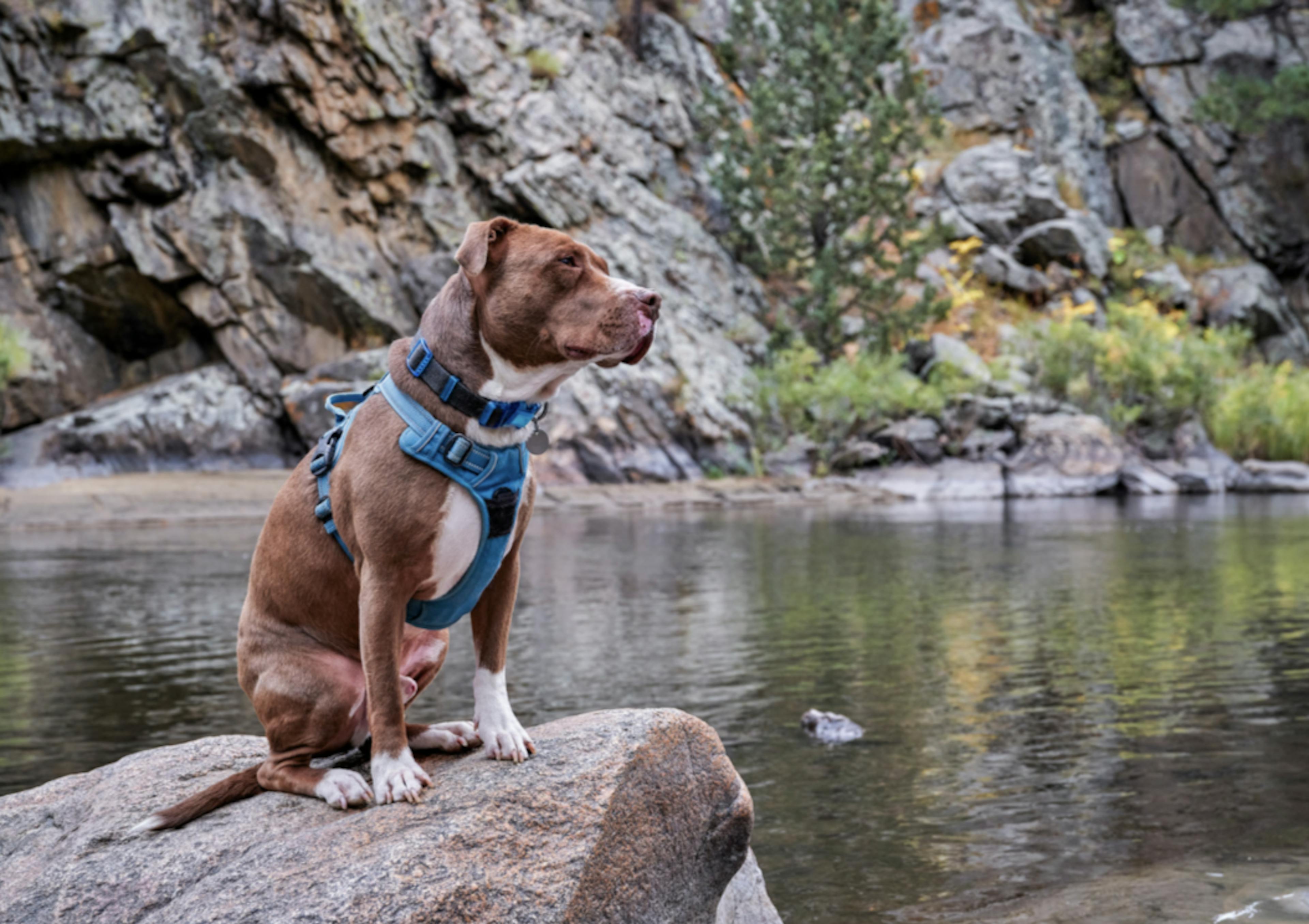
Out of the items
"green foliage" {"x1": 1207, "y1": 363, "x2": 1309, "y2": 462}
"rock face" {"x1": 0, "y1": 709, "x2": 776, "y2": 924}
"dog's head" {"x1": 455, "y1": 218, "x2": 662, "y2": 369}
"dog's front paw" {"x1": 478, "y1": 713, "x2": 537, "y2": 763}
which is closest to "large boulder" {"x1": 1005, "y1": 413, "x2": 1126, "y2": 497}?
"green foliage" {"x1": 1207, "y1": 363, "x2": 1309, "y2": 462}

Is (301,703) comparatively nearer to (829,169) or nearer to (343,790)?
(343,790)

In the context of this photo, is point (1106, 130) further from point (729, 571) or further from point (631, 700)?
point (631, 700)

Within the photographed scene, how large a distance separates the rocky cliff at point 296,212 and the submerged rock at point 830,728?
25.5 meters

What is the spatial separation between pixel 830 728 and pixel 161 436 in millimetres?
29988

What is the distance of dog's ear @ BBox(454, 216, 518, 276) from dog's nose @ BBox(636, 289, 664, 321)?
46 centimetres

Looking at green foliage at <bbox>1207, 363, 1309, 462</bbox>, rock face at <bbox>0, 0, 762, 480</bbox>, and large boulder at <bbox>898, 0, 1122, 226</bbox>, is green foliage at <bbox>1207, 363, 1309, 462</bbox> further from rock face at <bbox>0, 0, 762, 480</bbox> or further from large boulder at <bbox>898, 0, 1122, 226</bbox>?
large boulder at <bbox>898, 0, 1122, 226</bbox>

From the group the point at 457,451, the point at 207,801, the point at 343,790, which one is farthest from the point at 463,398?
the point at 207,801

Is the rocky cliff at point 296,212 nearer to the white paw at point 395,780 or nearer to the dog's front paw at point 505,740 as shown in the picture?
the dog's front paw at point 505,740

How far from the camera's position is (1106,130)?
57312 millimetres

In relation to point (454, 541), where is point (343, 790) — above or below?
below

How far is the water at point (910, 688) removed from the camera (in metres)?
6.55

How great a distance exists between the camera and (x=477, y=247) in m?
3.82

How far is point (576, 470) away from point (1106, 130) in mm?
37018

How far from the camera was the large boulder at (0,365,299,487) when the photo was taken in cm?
3344
